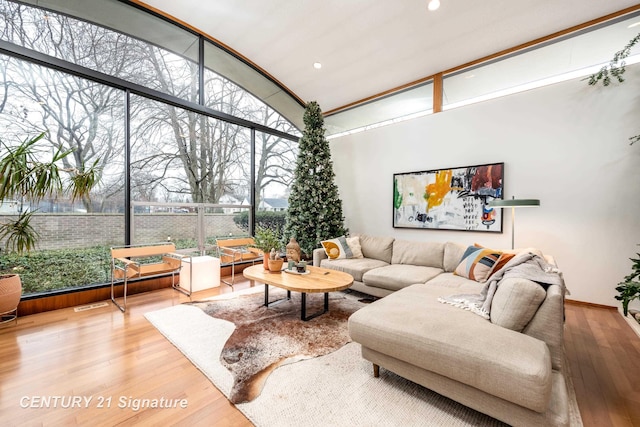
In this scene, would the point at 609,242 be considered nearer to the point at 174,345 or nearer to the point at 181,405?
the point at 181,405

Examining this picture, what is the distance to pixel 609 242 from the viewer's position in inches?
124

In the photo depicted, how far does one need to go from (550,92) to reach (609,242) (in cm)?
203

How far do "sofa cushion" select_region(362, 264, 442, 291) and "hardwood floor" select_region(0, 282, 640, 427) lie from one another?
1.35 m

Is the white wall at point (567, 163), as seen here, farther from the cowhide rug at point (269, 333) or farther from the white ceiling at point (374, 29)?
the cowhide rug at point (269, 333)

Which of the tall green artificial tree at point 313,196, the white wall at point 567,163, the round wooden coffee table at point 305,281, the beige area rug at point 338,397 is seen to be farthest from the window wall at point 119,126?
the white wall at point 567,163

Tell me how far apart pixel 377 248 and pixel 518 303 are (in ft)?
8.33

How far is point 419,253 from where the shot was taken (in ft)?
12.1

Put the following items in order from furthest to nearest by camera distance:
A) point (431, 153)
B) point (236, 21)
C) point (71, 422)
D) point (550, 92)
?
point (431, 153), point (236, 21), point (550, 92), point (71, 422)

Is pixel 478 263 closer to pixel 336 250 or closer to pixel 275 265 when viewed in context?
pixel 336 250

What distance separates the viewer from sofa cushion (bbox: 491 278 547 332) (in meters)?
1.60

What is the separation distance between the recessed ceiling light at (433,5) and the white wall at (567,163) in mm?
1490

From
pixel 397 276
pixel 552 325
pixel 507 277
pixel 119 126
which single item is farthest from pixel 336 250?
pixel 119 126

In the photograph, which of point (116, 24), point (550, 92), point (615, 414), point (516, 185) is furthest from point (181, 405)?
point (550, 92)

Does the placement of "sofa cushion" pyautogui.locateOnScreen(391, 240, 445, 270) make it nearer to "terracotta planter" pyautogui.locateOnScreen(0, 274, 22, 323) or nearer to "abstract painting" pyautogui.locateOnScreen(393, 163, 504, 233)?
"abstract painting" pyautogui.locateOnScreen(393, 163, 504, 233)
